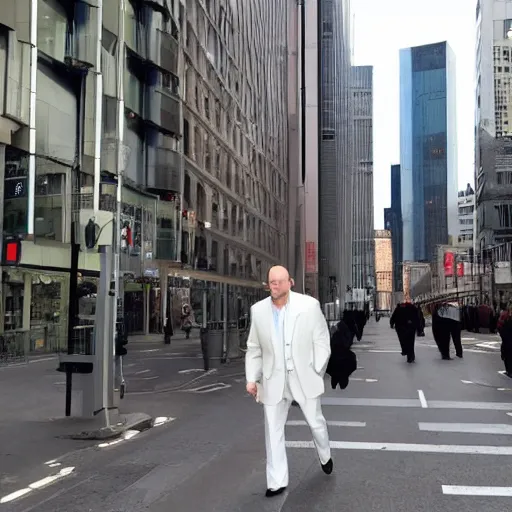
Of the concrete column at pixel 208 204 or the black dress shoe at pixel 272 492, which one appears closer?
the black dress shoe at pixel 272 492

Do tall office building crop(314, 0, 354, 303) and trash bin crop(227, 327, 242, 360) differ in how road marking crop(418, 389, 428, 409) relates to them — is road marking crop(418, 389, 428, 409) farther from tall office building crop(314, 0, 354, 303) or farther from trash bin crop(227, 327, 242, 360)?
tall office building crop(314, 0, 354, 303)

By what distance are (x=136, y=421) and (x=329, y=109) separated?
8724 cm

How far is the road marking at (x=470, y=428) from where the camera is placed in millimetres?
7957

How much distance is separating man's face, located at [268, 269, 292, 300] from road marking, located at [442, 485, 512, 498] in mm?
2037

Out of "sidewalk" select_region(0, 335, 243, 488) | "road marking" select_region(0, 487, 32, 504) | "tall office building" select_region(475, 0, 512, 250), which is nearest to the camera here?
"road marking" select_region(0, 487, 32, 504)

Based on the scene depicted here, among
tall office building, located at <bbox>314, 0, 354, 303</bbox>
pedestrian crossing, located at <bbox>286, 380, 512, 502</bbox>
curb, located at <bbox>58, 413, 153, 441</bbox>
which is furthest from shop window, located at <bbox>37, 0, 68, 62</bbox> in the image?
tall office building, located at <bbox>314, 0, 354, 303</bbox>

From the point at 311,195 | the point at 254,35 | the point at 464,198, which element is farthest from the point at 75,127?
the point at 464,198

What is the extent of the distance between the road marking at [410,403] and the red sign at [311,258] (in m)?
51.4

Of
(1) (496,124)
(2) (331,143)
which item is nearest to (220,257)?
(1) (496,124)

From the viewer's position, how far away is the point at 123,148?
41.0ft

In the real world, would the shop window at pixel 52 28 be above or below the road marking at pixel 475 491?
above

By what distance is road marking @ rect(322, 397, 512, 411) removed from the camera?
32.4ft

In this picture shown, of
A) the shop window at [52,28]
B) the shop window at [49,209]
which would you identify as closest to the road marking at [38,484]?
the shop window at [49,209]

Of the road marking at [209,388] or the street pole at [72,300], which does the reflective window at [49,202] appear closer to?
the street pole at [72,300]
